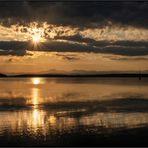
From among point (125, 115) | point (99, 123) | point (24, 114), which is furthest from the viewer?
point (24, 114)

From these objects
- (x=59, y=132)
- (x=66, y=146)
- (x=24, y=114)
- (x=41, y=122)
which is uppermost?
(x=24, y=114)

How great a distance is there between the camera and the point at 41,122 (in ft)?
103

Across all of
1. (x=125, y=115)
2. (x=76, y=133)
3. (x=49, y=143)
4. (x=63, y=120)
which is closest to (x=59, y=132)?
(x=76, y=133)

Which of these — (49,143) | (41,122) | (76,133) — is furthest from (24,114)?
(49,143)

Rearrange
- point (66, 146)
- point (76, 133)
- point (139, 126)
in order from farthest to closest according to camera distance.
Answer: point (139, 126) → point (76, 133) → point (66, 146)

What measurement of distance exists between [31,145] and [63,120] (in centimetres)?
1066

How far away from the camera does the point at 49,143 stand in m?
22.2

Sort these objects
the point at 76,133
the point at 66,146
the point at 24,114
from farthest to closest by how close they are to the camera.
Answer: the point at 24,114 → the point at 76,133 → the point at 66,146

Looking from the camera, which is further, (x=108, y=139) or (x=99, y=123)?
(x=99, y=123)

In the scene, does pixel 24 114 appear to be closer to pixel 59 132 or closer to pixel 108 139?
pixel 59 132

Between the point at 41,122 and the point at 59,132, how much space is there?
5.64 meters

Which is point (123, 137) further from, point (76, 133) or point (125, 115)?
point (125, 115)

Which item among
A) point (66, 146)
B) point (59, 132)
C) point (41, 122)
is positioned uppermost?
point (41, 122)

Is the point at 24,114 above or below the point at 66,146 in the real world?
above
